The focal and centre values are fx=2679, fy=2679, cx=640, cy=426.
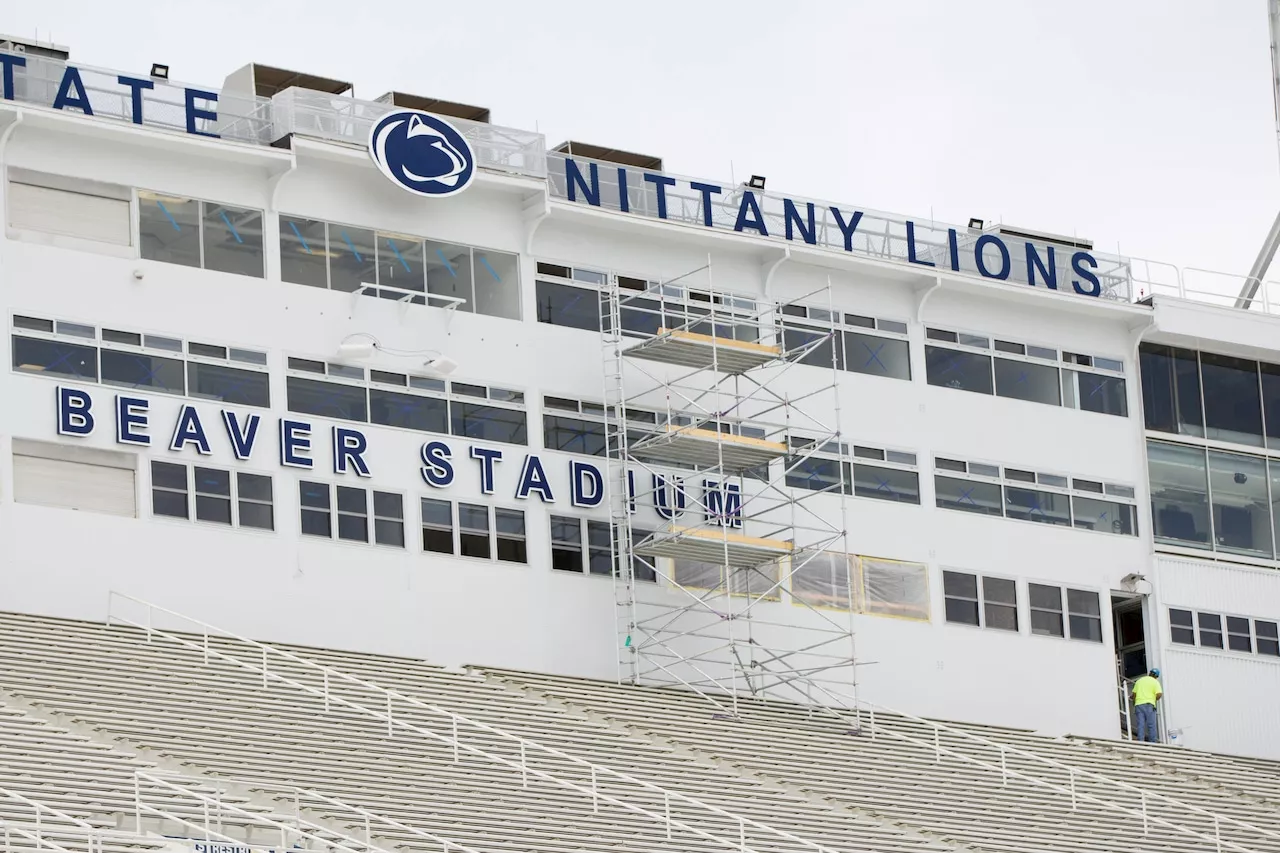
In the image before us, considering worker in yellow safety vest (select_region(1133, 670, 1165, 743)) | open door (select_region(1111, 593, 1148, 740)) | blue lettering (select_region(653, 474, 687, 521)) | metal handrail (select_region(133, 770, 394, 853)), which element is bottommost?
metal handrail (select_region(133, 770, 394, 853))

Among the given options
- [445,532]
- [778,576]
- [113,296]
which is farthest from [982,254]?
[113,296]

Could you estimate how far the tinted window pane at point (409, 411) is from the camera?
33.6 metres

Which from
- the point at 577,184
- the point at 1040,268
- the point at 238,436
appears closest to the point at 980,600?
the point at 1040,268

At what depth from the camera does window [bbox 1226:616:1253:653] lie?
132 feet

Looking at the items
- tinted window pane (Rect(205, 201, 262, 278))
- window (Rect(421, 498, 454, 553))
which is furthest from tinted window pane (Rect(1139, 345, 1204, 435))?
tinted window pane (Rect(205, 201, 262, 278))

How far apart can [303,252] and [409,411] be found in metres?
2.41

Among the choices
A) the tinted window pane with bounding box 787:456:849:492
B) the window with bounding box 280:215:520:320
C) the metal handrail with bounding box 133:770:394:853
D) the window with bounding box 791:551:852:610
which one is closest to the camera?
the metal handrail with bounding box 133:770:394:853

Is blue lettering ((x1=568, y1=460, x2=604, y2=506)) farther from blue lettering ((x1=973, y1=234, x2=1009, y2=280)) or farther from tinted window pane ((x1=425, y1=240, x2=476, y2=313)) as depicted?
blue lettering ((x1=973, y1=234, x2=1009, y2=280))

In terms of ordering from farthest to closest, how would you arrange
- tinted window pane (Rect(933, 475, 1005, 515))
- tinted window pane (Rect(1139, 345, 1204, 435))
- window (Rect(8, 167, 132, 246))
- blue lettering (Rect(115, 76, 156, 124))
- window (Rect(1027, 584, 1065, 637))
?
1. tinted window pane (Rect(1139, 345, 1204, 435))
2. window (Rect(1027, 584, 1065, 637))
3. tinted window pane (Rect(933, 475, 1005, 515))
4. blue lettering (Rect(115, 76, 156, 124))
5. window (Rect(8, 167, 132, 246))

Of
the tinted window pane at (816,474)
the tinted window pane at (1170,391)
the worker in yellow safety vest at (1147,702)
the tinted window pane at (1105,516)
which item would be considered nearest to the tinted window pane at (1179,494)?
the tinted window pane at (1170,391)

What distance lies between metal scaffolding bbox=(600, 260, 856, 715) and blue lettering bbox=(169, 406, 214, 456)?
18.3 ft

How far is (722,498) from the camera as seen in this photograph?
34969mm

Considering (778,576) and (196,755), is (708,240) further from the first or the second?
(196,755)

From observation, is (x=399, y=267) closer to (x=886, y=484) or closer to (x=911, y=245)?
(x=886, y=484)
